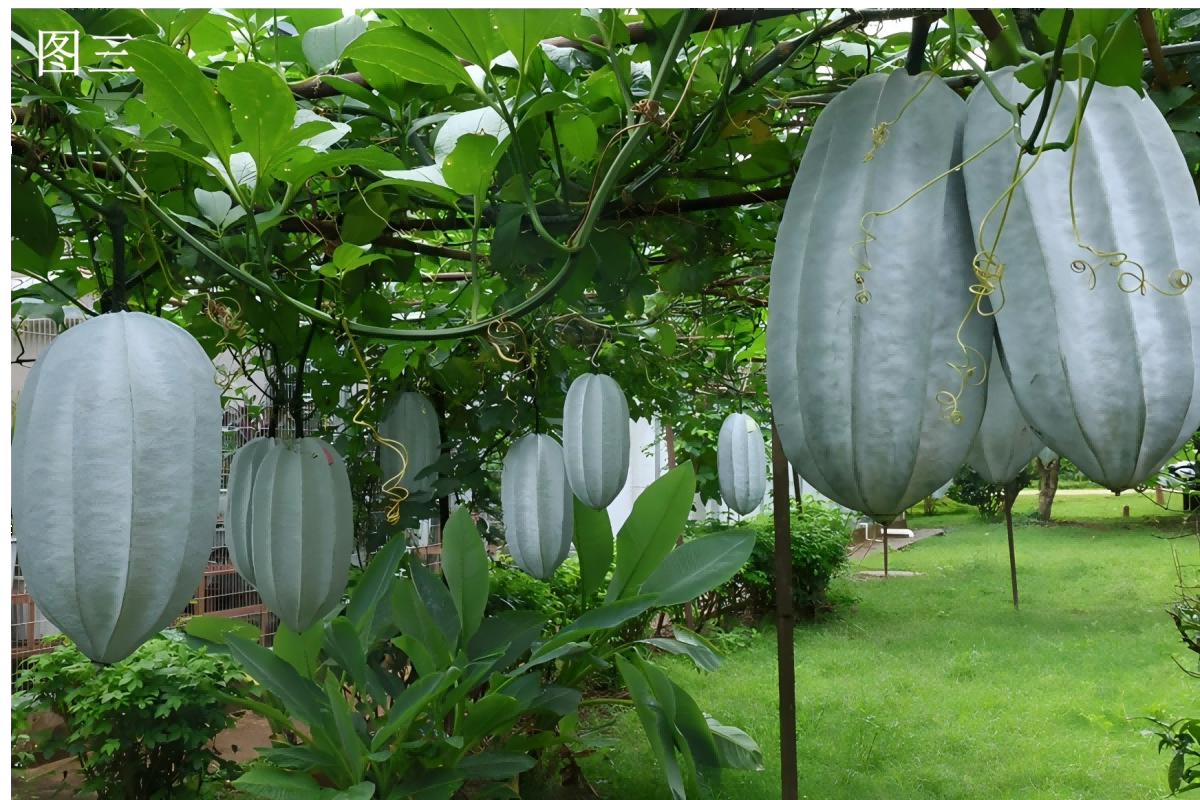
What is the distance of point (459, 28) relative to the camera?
0.72m

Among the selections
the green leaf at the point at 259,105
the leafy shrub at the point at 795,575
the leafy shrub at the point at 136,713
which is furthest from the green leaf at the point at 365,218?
the leafy shrub at the point at 795,575

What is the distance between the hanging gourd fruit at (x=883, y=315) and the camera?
440mm

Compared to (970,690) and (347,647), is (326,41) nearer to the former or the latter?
(347,647)

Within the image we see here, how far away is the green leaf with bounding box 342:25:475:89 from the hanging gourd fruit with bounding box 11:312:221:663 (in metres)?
0.35

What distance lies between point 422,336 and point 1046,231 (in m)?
0.54

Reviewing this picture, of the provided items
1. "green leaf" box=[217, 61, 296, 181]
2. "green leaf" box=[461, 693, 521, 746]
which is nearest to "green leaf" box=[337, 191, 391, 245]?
"green leaf" box=[217, 61, 296, 181]

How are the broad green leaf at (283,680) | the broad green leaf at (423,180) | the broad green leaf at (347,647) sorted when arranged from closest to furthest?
the broad green leaf at (423,180) < the broad green leaf at (283,680) < the broad green leaf at (347,647)

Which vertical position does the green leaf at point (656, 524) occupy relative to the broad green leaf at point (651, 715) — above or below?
above

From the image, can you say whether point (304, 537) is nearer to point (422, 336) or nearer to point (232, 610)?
point (422, 336)

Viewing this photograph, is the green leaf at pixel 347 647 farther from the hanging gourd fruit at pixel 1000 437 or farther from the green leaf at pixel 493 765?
the hanging gourd fruit at pixel 1000 437

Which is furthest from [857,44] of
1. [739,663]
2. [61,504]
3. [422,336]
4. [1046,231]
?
[739,663]

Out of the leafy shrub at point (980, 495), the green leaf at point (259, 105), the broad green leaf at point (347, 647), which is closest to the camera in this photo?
the green leaf at point (259, 105)

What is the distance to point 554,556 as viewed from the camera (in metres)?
1.92

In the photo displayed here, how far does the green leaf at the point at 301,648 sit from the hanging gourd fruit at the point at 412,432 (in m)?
0.42
